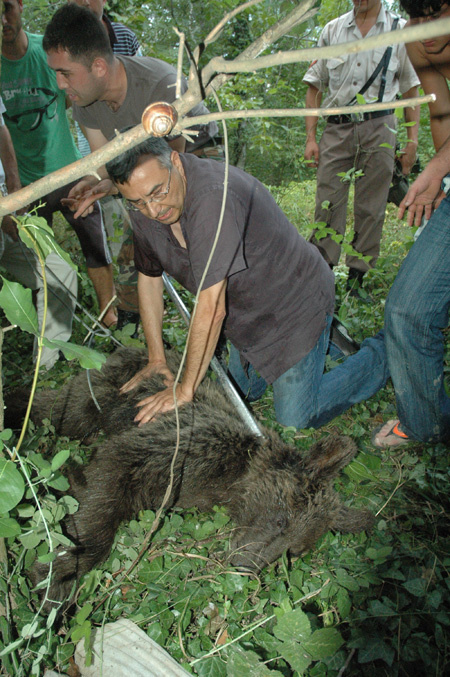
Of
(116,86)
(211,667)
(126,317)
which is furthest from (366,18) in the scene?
(211,667)

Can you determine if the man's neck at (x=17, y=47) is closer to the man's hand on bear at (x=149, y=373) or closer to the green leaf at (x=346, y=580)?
the man's hand on bear at (x=149, y=373)

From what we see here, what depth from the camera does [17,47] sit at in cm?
430

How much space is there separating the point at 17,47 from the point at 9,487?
4.58 metres

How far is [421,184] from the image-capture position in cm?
261

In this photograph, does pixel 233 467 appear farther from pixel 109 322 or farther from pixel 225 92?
pixel 225 92

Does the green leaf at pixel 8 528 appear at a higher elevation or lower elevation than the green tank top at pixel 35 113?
lower

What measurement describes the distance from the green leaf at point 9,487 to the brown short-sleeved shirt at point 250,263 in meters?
1.49

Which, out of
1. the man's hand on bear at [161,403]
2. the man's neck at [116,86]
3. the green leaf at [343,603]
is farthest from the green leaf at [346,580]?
the man's neck at [116,86]

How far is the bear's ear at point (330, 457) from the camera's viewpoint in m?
2.83

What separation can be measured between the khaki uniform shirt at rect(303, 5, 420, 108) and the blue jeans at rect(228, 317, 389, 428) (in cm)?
278

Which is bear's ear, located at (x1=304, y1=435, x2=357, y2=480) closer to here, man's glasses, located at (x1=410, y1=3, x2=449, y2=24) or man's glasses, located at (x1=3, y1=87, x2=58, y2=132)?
man's glasses, located at (x1=410, y1=3, x2=449, y2=24)

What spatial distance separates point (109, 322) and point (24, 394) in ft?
5.52

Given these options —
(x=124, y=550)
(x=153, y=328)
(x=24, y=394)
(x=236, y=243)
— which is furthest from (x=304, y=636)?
(x=24, y=394)

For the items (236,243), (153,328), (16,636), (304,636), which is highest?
(236,243)
